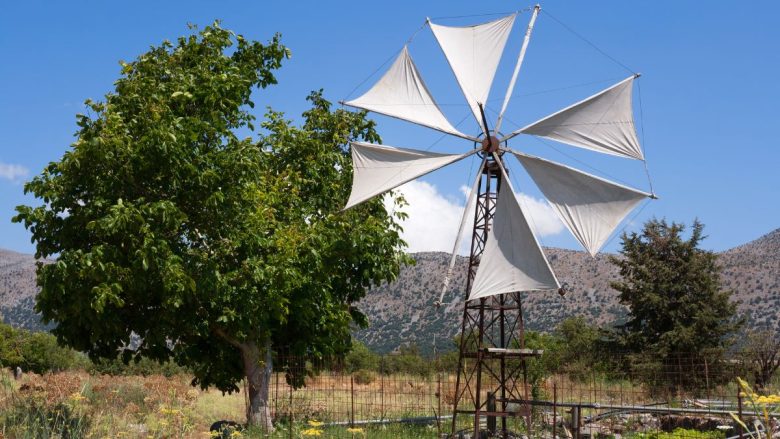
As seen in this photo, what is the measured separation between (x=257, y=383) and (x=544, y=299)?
55.8 meters

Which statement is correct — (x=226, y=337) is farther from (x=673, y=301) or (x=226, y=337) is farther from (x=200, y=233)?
(x=673, y=301)

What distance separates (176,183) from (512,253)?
636 cm

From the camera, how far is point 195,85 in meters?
16.6

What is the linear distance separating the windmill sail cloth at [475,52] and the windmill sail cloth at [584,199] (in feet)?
5.97

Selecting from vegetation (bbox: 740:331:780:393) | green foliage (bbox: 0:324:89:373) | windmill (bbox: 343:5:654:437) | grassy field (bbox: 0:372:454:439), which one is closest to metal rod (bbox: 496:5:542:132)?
windmill (bbox: 343:5:654:437)

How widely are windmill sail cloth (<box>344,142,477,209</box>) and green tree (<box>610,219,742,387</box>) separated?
18502 millimetres

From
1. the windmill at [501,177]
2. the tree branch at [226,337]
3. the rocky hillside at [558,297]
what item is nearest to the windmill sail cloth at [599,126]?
the windmill at [501,177]

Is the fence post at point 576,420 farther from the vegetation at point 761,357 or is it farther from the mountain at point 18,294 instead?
the mountain at point 18,294

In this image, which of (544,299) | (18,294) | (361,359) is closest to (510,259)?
(361,359)

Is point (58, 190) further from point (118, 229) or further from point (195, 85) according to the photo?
point (195, 85)

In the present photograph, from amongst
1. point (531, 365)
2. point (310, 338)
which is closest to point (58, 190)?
point (310, 338)

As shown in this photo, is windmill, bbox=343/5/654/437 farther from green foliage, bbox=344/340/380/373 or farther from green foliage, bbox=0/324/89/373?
green foliage, bbox=344/340/380/373

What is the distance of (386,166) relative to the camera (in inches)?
660

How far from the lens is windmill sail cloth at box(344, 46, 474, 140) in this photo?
16.8 metres
